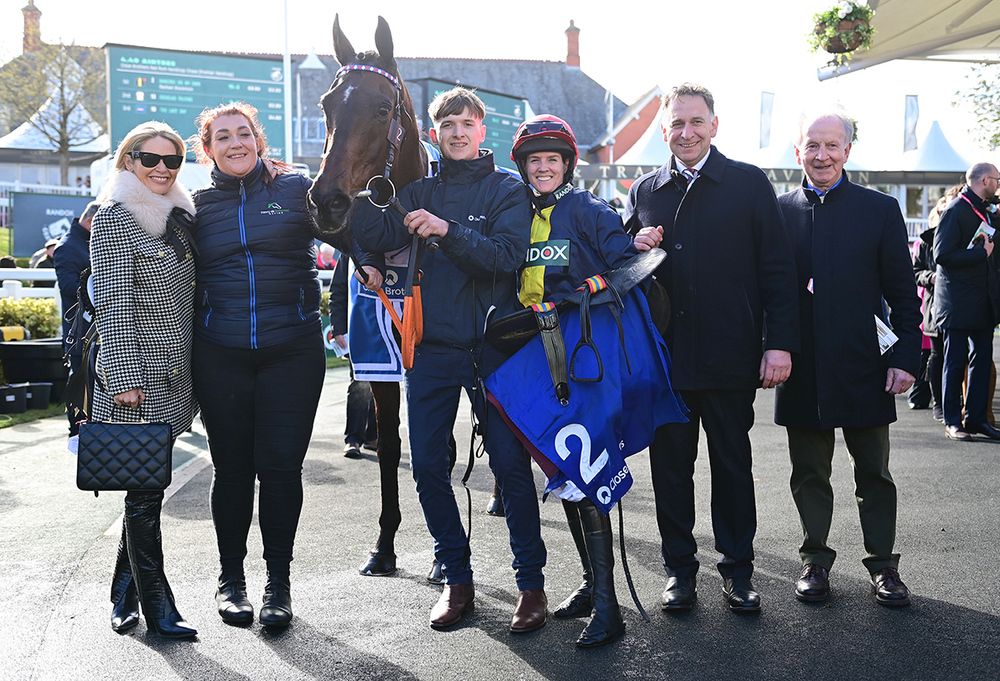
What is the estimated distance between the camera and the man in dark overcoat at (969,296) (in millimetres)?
8758

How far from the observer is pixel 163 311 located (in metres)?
4.39

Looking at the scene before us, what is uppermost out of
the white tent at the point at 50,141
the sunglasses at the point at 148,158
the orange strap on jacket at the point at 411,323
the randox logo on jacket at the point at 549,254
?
the white tent at the point at 50,141

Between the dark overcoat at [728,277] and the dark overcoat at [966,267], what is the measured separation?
4957 mm

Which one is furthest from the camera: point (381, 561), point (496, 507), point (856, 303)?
point (496, 507)

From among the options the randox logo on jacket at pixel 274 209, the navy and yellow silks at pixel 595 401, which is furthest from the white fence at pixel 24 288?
the navy and yellow silks at pixel 595 401

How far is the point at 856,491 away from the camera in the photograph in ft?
15.8

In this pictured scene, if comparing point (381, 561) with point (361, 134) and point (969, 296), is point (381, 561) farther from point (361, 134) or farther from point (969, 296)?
point (969, 296)

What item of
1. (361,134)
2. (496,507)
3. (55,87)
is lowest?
(496,507)

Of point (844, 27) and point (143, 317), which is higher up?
point (844, 27)

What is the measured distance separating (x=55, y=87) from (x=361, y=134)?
37.1 m

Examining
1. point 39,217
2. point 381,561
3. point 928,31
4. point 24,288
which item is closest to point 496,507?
point 381,561

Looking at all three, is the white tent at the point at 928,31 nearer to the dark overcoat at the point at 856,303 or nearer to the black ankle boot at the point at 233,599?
the dark overcoat at the point at 856,303

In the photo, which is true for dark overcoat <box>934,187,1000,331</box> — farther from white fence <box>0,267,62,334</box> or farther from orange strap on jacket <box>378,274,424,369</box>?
white fence <box>0,267,62,334</box>

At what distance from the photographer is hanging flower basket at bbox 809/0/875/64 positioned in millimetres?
10156
